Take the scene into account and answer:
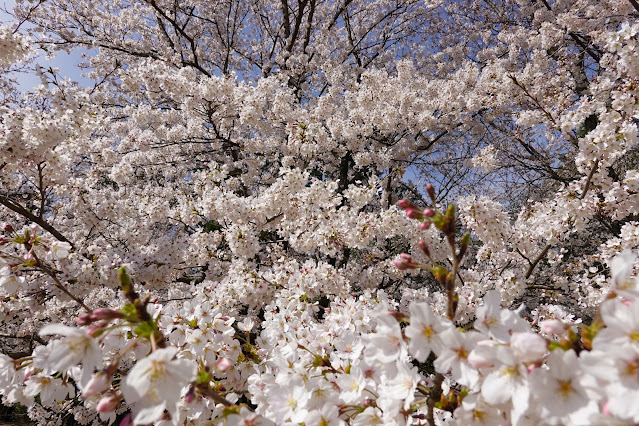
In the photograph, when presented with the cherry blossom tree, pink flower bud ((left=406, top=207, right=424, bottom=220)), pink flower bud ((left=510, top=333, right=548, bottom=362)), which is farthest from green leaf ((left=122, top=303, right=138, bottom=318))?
pink flower bud ((left=510, top=333, right=548, bottom=362))

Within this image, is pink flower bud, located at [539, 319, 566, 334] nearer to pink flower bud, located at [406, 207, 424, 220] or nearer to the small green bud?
pink flower bud, located at [406, 207, 424, 220]

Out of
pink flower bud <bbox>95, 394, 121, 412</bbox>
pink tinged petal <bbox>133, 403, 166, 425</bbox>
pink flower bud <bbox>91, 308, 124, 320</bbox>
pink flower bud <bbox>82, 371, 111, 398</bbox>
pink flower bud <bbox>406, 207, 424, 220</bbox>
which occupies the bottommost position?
pink tinged petal <bbox>133, 403, 166, 425</bbox>

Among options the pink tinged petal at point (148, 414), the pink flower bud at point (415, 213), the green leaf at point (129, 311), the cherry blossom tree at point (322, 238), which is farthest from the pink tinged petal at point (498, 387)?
the green leaf at point (129, 311)

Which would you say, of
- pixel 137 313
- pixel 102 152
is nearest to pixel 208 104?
pixel 102 152

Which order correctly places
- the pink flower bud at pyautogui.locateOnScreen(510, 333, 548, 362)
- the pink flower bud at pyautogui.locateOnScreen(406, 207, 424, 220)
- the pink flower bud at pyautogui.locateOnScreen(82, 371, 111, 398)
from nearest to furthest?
the pink flower bud at pyautogui.locateOnScreen(510, 333, 548, 362) < the pink flower bud at pyautogui.locateOnScreen(82, 371, 111, 398) < the pink flower bud at pyautogui.locateOnScreen(406, 207, 424, 220)

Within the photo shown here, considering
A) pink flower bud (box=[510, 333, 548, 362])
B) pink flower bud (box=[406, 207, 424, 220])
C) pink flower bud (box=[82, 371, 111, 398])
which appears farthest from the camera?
pink flower bud (box=[406, 207, 424, 220])

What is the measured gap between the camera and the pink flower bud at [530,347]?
0.79m

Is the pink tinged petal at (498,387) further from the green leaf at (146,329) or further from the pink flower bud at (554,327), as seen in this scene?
the green leaf at (146,329)

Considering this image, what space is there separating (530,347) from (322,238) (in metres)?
3.32

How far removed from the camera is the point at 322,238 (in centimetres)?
409

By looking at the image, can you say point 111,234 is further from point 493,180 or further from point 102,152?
point 493,180

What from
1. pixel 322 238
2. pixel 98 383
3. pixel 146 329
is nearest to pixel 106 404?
pixel 98 383

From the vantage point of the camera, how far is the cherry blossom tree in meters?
0.95

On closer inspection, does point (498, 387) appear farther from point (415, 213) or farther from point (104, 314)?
point (104, 314)
